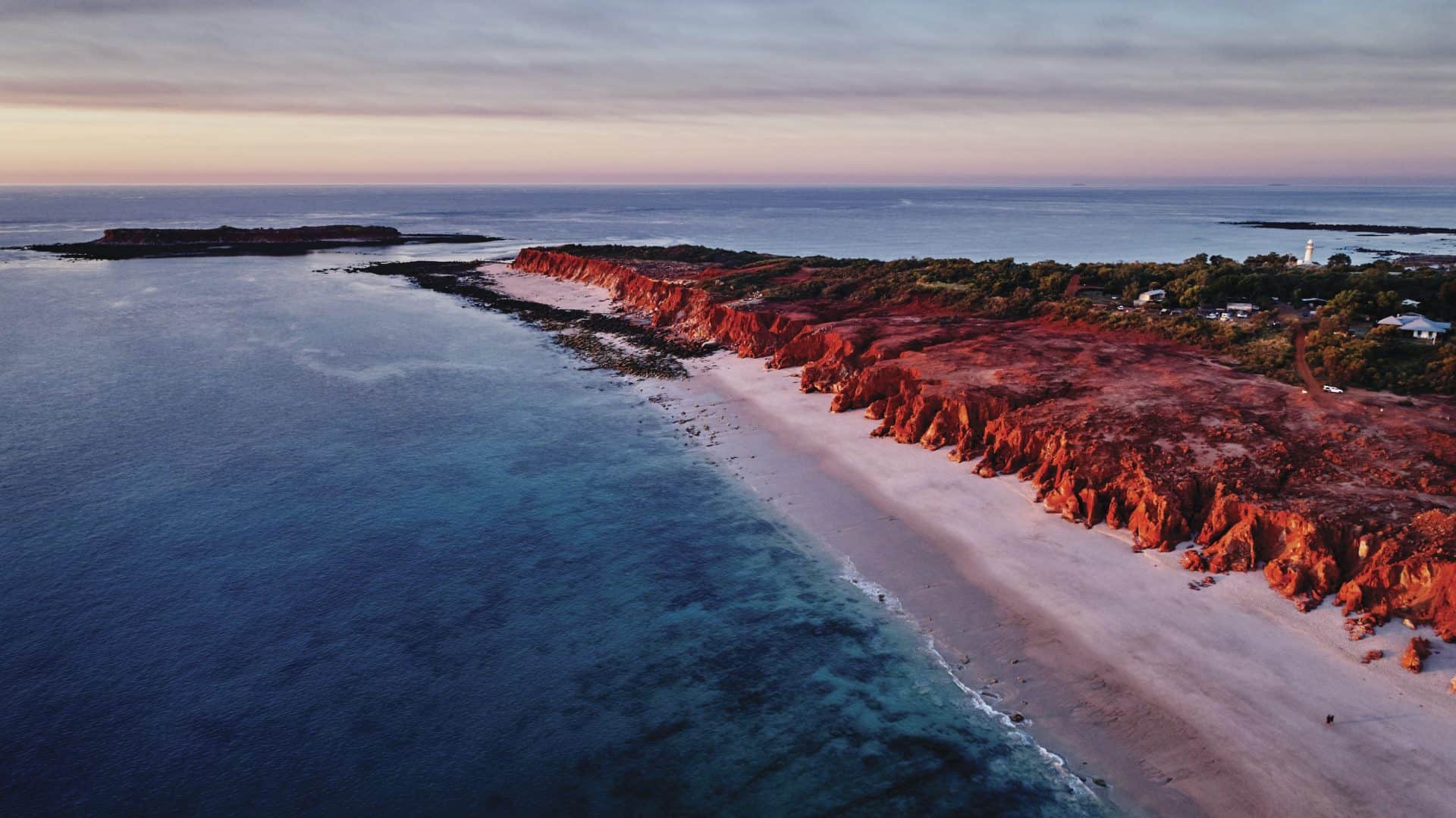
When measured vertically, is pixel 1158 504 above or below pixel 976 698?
above

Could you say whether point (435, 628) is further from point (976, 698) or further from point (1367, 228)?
point (1367, 228)

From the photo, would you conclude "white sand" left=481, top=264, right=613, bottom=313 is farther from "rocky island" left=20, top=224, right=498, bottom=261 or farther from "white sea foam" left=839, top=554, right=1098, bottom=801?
"white sea foam" left=839, top=554, right=1098, bottom=801

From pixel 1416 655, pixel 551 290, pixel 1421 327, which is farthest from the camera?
pixel 551 290

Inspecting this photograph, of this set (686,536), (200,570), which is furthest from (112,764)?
(686,536)

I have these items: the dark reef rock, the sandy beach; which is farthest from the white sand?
the dark reef rock

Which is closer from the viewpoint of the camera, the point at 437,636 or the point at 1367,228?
the point at 437,636

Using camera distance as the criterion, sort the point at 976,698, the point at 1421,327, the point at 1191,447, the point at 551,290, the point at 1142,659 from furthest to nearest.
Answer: the point at 551,290
the point at 1421,327
the point at 1191,447
the point at 1142,659
the point at 976,698

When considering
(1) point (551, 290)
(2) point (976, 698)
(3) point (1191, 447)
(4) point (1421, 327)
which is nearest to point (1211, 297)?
(4) point (1421, 327)
